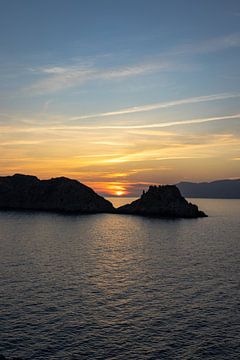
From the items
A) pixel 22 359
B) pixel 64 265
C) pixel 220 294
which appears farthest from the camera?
pixel 64 265

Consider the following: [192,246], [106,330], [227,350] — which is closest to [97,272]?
[106,330]

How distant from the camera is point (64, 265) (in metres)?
85.8

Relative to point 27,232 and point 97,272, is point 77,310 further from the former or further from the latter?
point 27,232

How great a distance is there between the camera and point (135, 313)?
171 ft

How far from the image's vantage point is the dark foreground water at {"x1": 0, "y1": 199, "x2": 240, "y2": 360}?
136ft

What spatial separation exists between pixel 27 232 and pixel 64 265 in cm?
6809

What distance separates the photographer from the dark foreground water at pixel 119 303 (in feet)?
136

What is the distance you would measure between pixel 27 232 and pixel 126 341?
11306cm

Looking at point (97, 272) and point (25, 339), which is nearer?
point (25, 339)

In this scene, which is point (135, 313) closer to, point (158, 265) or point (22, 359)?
point (22, 359)

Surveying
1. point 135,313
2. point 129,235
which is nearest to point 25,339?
point 135,313

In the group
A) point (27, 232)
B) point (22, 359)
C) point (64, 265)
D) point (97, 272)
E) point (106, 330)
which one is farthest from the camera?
point (27, 232)

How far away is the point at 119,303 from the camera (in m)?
56.7

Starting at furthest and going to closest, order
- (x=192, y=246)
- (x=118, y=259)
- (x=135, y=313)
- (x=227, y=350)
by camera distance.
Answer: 1. (x=192, y=246)
2. (x=118, y=259)
3. (x=135, y=313)
4. (x=227, y=350)
